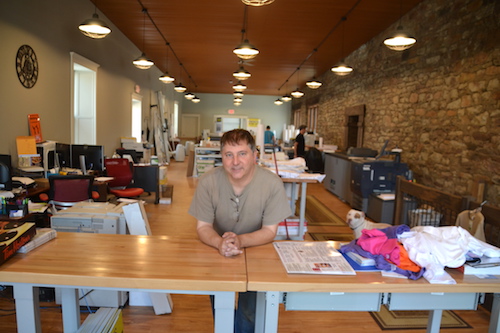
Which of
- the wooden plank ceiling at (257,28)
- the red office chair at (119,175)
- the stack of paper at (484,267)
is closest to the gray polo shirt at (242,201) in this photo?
the stack of paper at (484,267)

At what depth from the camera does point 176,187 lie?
899cm

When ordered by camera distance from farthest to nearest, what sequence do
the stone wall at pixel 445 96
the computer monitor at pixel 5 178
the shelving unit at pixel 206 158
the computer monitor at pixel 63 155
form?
the shelving unit at pixel 206 158 < the computer monitor at pixel 63 155 < the stone wall at pixel 445 96 < the computer monitor at pixel 5 178

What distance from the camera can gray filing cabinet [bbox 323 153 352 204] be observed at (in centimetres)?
760

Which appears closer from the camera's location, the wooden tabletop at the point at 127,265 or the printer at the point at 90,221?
the wooden tabletop at the point at 127,265

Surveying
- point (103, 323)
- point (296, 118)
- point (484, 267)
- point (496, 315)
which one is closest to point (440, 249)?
point (484, 267)

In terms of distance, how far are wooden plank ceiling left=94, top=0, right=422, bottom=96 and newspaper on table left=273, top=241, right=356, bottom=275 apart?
207 inches

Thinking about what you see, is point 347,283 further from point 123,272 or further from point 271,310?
point 123,272

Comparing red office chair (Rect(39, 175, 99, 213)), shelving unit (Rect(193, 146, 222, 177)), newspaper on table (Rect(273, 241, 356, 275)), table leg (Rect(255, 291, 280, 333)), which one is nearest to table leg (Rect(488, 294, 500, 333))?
newspaper on table (Rect(273, 241, 356, 275))

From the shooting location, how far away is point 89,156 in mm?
5445

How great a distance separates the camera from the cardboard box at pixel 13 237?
5.01 ft

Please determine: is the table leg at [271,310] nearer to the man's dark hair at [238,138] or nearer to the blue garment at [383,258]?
the blue garment at [383,258]

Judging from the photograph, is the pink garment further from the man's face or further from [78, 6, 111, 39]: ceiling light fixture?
[78, 6, 111, 39]: ceiling light fixture

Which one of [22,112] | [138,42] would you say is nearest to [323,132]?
[138,42]

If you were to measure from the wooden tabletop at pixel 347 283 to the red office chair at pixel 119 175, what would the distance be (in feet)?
15.7
